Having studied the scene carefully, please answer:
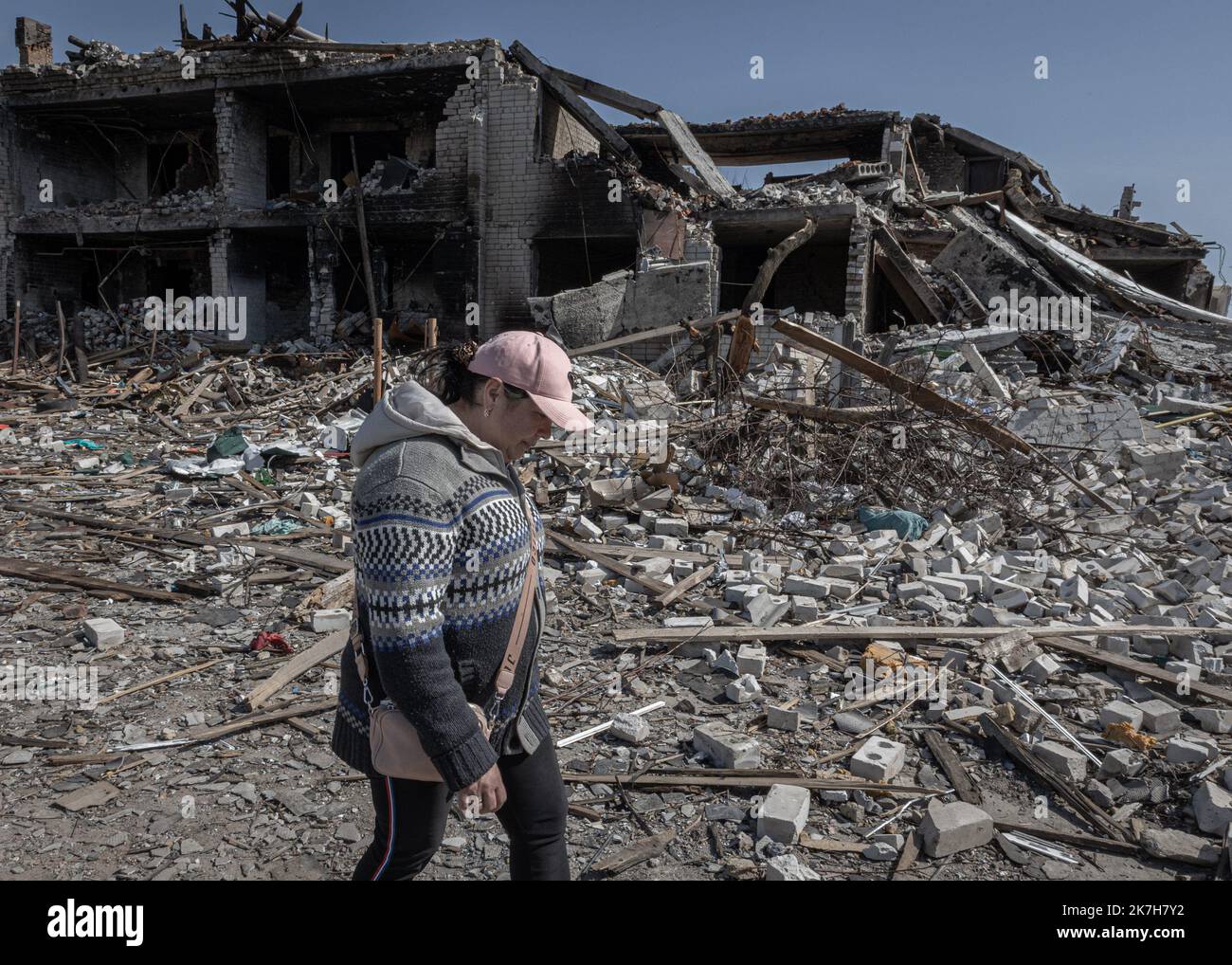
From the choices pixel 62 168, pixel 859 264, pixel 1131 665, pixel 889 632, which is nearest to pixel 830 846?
pixel 889 632

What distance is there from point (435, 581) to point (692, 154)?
574 inches

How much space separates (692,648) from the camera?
454 centimetres

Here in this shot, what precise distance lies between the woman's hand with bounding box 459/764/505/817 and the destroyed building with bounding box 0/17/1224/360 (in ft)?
36.4

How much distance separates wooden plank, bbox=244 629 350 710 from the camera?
394cm

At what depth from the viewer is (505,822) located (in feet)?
6.63

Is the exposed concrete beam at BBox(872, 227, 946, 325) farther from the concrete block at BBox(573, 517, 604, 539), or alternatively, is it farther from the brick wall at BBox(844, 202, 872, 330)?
the concrete block at BBox(573, 517, 604, 539)

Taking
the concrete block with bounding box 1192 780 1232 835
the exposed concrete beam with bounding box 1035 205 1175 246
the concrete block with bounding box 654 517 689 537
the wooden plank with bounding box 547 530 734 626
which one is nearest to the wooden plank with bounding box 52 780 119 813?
the wooden plank with bounding box 547 530 734 626

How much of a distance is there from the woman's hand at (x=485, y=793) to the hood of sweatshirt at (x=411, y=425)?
671 millimetres

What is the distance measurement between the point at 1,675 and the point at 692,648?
12.0ft

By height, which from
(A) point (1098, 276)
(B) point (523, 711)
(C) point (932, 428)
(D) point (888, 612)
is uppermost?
(A) point (1098, 276)

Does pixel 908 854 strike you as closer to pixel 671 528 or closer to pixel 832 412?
pixel 671 528
